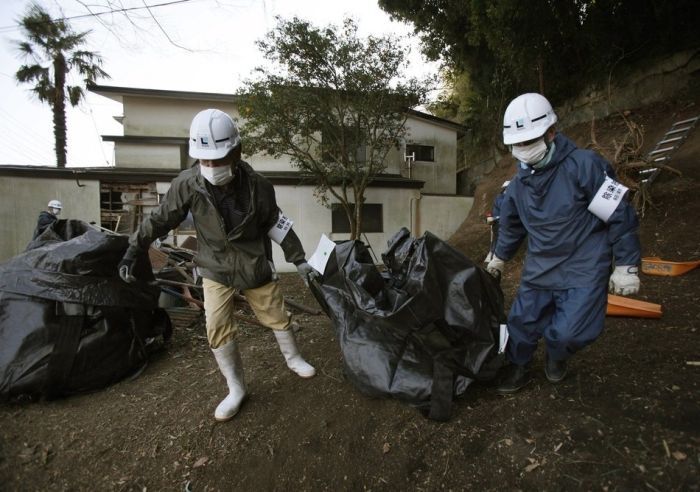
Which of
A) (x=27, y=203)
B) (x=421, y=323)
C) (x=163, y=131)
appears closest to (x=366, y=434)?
(x=421, y=323)

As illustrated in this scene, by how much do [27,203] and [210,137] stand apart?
10.7 meters

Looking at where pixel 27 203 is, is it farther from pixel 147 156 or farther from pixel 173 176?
pixel 173 176

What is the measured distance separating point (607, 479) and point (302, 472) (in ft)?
4.20

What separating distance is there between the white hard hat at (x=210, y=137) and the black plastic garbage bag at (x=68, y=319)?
119cm

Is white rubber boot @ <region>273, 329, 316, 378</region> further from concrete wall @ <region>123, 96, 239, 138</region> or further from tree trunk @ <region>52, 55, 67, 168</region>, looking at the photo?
tree trunk @ <region>52, 55, 67, 168</region>

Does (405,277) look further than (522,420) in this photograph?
Yes

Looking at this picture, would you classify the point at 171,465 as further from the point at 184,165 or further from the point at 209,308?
the point at 184,165

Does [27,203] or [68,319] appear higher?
[27,203]

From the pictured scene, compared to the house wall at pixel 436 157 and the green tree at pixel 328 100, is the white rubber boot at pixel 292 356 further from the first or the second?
the house wall at pixel 436 157

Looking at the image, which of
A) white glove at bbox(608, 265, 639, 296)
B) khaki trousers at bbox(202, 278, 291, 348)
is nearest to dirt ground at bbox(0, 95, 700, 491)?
khaki trousers at bbox(202, 278, 291, 348)

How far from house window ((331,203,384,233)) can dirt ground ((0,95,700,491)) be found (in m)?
8.40

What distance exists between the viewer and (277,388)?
2371 millimetres

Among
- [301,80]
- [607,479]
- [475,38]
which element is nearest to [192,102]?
[301,80]

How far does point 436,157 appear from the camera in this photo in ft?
46.3
